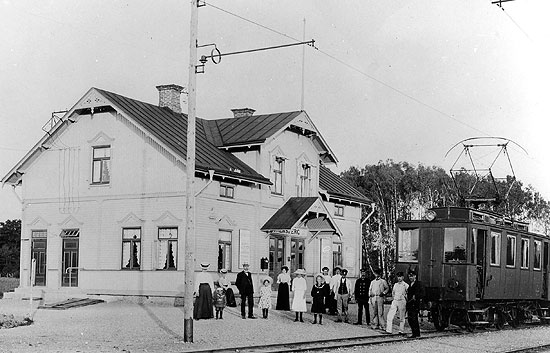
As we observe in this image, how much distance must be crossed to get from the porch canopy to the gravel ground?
494cm

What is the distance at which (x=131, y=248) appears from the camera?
1168 inches

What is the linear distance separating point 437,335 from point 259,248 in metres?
11.0

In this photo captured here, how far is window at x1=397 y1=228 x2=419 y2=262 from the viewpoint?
23.8 metres

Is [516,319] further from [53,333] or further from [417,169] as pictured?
[417,169]

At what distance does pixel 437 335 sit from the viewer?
2189 cm

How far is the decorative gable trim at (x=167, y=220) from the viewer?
2867 centimetres

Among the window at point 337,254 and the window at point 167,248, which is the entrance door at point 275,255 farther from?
the window at point 167,248

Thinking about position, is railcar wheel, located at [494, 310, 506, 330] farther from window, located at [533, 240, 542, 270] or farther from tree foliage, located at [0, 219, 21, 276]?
tree foliage, located at [0, 219, 21, 276]

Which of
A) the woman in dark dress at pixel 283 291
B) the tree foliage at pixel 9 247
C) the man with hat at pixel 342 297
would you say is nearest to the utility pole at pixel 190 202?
the man with hat at pixel 342 297

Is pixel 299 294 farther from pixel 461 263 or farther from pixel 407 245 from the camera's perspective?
pixel 461 263

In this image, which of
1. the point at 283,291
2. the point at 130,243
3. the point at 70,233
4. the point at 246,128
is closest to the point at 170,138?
the point at 130,243

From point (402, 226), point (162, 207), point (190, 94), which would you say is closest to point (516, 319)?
point (402, 226)

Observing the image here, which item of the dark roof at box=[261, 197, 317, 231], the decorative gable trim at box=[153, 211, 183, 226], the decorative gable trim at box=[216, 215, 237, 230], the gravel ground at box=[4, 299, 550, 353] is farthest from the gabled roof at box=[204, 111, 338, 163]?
the gravel ground at box=[4, 299, 550, 353]

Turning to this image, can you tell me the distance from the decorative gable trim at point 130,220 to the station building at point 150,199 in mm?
35
